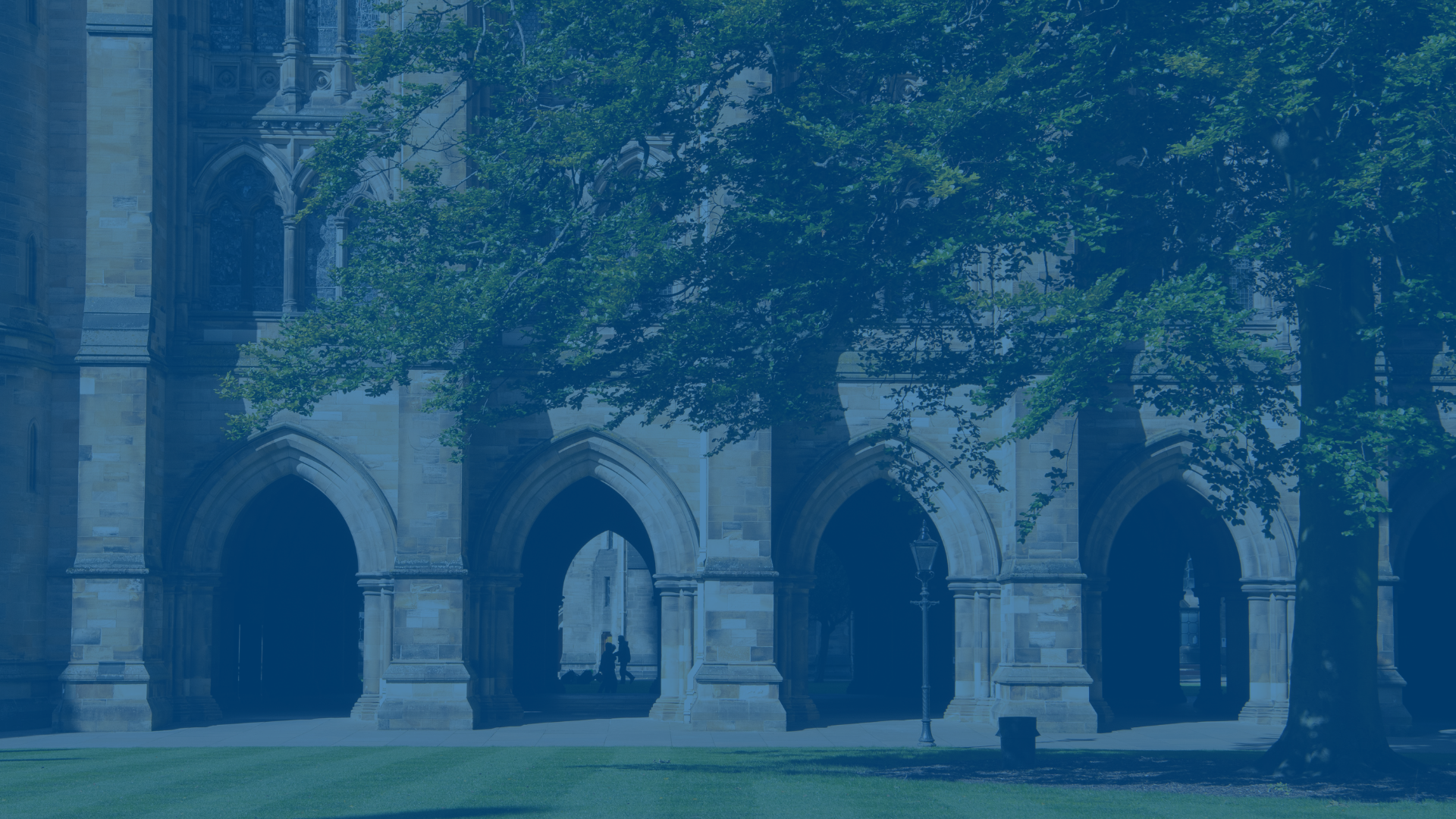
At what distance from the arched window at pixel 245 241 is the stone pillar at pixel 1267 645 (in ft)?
50.7

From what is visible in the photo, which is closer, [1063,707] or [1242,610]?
[1063,707]

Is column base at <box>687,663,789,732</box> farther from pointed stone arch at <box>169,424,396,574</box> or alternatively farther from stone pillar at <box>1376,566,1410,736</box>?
stone pillar at <box>1376,566,1410,736</box>

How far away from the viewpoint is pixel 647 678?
145 feet

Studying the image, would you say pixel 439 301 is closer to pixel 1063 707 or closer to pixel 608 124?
pixel 608 124

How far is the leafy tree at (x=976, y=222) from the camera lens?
13242 millimetres

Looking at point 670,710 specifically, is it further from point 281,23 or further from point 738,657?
point 281,23

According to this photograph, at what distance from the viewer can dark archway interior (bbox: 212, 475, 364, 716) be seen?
80.7 feet

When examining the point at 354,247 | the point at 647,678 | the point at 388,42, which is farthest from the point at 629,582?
the point at 388,42

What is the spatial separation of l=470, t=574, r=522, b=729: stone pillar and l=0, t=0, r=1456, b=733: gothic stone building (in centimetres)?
4

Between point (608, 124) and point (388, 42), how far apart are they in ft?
9.00

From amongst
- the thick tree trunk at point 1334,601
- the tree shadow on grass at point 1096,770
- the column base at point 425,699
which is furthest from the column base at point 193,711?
the thick tree trunk at point 1334,601

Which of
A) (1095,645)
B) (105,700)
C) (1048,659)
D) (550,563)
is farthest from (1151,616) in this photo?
(105,700)

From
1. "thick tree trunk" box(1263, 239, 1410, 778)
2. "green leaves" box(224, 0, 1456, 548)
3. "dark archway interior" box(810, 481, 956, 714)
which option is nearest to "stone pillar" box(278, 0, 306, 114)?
"green leaves" box(224, 0, 1456, 548)

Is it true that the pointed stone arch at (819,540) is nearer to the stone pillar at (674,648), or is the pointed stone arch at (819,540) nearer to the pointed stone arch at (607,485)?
the stone pillar at (674,648)
